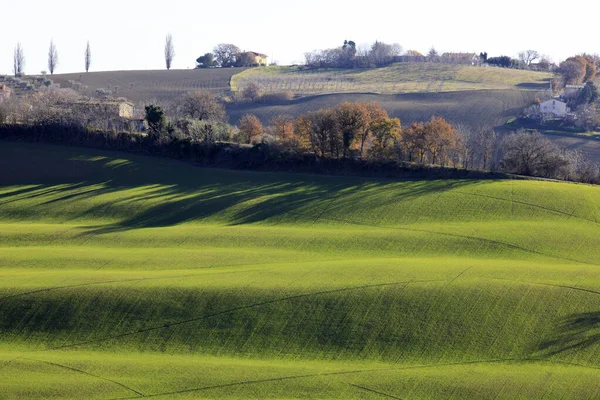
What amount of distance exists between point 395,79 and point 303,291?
129m

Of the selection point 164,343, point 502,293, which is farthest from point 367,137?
point 164,343

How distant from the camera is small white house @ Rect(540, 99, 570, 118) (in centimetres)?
13288

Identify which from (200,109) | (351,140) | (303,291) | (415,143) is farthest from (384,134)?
(303,291)

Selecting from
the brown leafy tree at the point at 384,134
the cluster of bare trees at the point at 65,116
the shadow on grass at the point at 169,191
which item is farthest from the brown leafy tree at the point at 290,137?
the cluster of bare trees at the point at 65,116

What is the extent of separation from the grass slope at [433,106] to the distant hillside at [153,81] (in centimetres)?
2033

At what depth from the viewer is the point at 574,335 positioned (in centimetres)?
4850

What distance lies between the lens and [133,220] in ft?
241

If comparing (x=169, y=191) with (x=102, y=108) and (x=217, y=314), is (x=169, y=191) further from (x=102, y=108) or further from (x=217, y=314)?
(x=217, y=314)

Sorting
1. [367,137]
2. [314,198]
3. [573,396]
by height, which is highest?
[367,137]

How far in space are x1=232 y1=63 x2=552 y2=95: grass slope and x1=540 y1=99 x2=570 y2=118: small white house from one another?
969 inches

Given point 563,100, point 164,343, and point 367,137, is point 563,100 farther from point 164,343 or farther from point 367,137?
point 164,343

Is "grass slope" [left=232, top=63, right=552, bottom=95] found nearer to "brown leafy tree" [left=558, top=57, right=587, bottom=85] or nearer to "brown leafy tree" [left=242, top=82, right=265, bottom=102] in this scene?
"brown leafy tree" [left=558, top=57, right=587, bottom=85]

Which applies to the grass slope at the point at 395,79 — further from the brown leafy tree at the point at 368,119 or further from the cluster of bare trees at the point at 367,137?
the cluster of bare trees at the point at 367,137

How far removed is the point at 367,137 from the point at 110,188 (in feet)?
96.4
